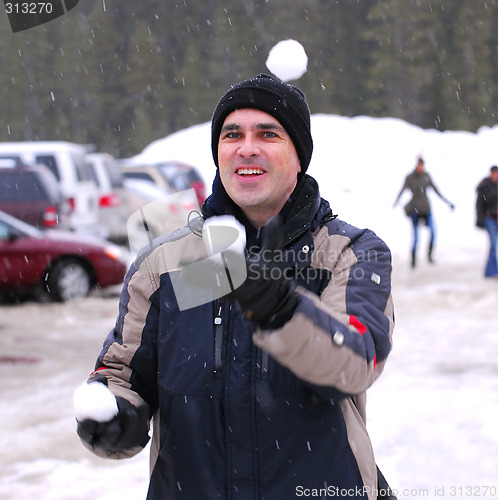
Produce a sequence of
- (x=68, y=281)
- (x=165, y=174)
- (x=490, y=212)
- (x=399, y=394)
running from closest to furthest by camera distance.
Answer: (x=399, y=394) < (x=68, y=281) < (x=490, y=212) < (x=165, y=174)

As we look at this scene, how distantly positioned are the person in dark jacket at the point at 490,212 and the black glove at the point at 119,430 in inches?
429

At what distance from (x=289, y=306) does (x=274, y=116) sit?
0.68m

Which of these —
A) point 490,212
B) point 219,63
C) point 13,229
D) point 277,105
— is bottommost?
point 490,212

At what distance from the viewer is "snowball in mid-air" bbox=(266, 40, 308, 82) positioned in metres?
2.33

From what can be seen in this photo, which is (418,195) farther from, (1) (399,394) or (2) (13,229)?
(1) (399,394)

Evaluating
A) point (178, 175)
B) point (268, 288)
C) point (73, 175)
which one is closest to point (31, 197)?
point (73, 175)

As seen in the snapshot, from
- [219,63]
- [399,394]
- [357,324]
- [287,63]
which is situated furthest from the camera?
[219,63]

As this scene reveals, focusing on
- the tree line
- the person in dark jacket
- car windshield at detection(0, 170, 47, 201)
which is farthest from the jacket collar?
the tree line

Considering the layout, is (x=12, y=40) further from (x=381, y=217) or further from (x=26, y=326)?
(x=26, y=326)

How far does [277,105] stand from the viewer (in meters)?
2.20

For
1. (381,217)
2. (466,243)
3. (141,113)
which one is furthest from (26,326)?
(141,113)

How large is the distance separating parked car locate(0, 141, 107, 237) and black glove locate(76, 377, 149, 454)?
12.9 meters

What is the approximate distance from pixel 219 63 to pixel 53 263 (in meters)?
49.8

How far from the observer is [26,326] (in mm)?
9500
